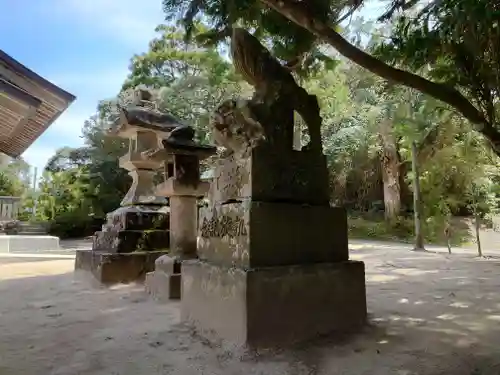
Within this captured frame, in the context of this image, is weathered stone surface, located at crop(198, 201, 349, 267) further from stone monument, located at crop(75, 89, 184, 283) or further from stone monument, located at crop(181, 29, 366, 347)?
stone monument, located at crop(75, 89, 184, 283)

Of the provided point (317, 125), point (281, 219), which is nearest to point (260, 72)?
point (317, 125)

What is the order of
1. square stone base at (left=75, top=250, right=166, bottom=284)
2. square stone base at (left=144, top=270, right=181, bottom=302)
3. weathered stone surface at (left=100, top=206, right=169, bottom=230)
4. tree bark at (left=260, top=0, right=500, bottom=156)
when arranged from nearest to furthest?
1. tree bark at (left=260, top=0, right=500, bottom=156)
2. square stone base at (left=144, top=270, right=181, bottom=302)
3. square stone base at (left=75, top=250, right=166, bottom=284)
4. weathered stone surface at (left=100, top=206, right=169, bottom=230)

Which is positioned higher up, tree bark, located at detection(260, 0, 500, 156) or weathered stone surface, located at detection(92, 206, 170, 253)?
tree bark, located at detection(260, 0, 500, 156)

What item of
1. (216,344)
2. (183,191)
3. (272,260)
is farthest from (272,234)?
(183,191)

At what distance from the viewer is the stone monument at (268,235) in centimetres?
300

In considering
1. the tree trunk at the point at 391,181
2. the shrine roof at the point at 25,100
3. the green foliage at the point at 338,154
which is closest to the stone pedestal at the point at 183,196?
the shrine roof at the point at 25,100

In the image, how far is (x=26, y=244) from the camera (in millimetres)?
14391

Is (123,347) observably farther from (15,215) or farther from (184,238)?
(15,215)

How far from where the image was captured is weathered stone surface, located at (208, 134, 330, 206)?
327 centimetres

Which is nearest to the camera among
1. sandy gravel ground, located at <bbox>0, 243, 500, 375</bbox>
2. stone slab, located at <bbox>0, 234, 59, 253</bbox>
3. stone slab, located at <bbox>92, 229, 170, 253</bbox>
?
sandy gravel ground, located at <bbox>0, 243, 500, 375</bbox>

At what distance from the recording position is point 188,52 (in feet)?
55.7

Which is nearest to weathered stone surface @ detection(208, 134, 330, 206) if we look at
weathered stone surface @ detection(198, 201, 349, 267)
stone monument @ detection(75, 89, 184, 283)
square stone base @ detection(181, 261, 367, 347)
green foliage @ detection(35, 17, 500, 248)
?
weathered stone surface @ detection(198, 201, 349, 267)

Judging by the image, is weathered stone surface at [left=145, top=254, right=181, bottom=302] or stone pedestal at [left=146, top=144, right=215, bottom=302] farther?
stone pedestal at [left=146, top=144, right=215, bottom=302]

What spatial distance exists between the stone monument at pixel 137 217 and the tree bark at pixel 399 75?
9.09 ft
